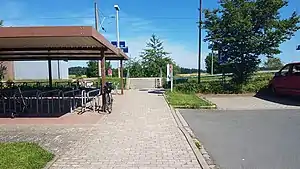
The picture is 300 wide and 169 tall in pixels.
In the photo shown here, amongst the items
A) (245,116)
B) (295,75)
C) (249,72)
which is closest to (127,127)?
(245,116)

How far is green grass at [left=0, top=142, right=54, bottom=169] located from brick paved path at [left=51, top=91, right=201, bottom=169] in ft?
0.98

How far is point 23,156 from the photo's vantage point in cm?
528

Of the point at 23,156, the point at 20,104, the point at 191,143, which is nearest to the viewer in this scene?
the point at 23,156

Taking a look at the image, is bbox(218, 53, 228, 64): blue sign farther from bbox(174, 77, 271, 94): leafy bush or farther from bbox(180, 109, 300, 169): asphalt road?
bbox(180, 109, 300, 169): asphalt road

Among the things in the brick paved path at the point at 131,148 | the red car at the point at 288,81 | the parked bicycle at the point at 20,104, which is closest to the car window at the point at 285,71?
the red car at the point at 288,81

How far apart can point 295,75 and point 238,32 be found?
410cm

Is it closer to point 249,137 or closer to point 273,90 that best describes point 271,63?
point 273,90

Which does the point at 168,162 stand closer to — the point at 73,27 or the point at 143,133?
the point at 143,133

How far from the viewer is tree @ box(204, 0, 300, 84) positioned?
16.4 meters

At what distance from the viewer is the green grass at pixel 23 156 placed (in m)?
4.84

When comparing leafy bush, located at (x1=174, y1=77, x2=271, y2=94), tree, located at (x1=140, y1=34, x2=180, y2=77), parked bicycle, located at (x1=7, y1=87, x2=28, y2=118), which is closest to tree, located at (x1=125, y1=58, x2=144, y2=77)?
tree, located at (x1=140, y1=34, x2=180, y2=77)

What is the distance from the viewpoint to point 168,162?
505 cm

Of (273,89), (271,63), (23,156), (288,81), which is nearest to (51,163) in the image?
(23,156)

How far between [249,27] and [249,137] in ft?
35.4
